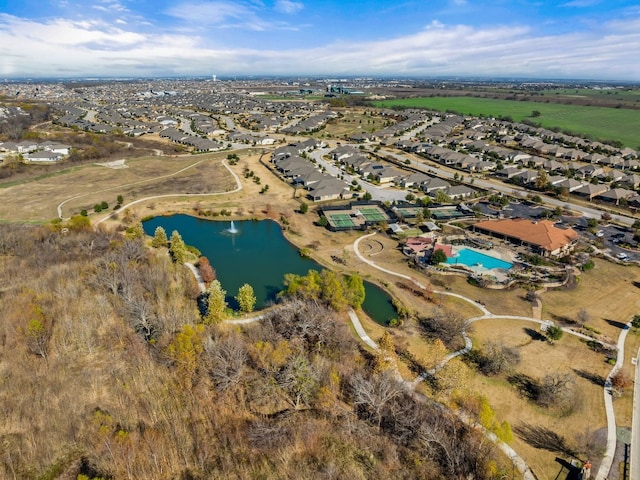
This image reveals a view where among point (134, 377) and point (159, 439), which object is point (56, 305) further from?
point (159, 439)

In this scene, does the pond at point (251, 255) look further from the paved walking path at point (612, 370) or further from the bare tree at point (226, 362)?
the bare tree at point (226, 362)

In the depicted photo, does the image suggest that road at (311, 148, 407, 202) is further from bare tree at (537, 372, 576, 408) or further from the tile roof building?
bare tree at (537, 372, 576, 408)

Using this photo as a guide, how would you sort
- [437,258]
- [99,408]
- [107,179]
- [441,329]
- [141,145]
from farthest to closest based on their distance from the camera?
[141,145] < [107,179] < [437,258] < [441,329] < [99,408]

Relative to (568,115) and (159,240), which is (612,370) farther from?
(568,115)

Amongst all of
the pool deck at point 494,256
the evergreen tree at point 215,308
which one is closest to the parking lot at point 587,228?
the pool deck at point 494,256

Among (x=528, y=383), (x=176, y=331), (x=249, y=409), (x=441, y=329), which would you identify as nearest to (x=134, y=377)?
(x=176, y=331)

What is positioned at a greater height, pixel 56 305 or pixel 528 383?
pixel 56 305
